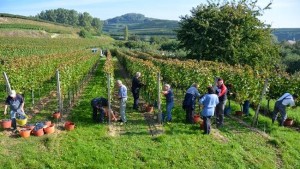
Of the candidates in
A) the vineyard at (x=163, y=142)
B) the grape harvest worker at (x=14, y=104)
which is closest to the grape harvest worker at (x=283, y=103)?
the vineyard at (x=163, y=142)

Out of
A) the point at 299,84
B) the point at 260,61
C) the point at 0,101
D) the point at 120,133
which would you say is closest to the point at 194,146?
the point at 120,133

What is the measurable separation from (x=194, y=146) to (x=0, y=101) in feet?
35.8

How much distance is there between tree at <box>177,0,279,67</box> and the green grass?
18771 mm

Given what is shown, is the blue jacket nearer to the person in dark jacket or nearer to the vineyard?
the vineyard

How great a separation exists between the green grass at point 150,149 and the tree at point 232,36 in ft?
61.6

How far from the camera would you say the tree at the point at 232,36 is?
3177 cm

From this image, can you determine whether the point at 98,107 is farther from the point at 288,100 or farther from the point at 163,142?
the point at 288,100

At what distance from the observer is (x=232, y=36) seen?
104 ft

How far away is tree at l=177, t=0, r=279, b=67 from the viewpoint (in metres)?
31.8

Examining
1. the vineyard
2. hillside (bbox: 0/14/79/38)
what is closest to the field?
the vineyard

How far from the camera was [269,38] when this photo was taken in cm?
3369

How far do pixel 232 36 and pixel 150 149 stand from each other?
22.2 metres

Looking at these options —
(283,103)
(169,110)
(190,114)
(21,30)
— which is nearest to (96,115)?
(169,110)

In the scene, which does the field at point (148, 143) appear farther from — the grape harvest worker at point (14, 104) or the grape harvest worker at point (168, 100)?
the grape harvest worker at point (14, 104)
